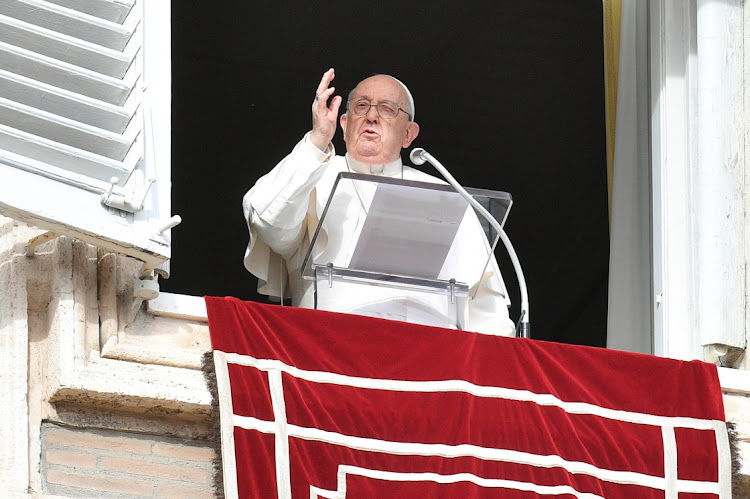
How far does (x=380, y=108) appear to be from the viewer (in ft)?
22.9

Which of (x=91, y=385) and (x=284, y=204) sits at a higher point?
(x=284, y=204)

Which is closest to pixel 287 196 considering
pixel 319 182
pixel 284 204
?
pixel 284 204

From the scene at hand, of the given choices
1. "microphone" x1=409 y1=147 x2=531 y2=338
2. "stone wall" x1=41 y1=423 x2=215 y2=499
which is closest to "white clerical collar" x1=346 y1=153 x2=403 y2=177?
"microphone" x1=409 y1=147 x2=531 y2=338

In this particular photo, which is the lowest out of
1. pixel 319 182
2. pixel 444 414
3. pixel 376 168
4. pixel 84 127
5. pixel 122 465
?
pixel 122 465

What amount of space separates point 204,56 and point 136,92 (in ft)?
10.5

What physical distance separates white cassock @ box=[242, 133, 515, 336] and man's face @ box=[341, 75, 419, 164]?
0.04 metres

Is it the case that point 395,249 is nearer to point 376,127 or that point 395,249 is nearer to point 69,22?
point 376,127

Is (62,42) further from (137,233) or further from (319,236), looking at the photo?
(319,236)

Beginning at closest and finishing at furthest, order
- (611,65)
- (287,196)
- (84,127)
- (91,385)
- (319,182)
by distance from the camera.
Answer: (91,385) → (84,127) → (287,196) → (319,182) → (611,65)

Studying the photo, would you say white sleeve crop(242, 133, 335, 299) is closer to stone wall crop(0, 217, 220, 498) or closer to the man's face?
the man's face

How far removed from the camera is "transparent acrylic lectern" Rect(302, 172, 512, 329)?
19.4ft

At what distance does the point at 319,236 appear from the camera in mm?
6273

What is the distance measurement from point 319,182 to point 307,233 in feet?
0.68

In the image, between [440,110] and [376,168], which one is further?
[440,110]
